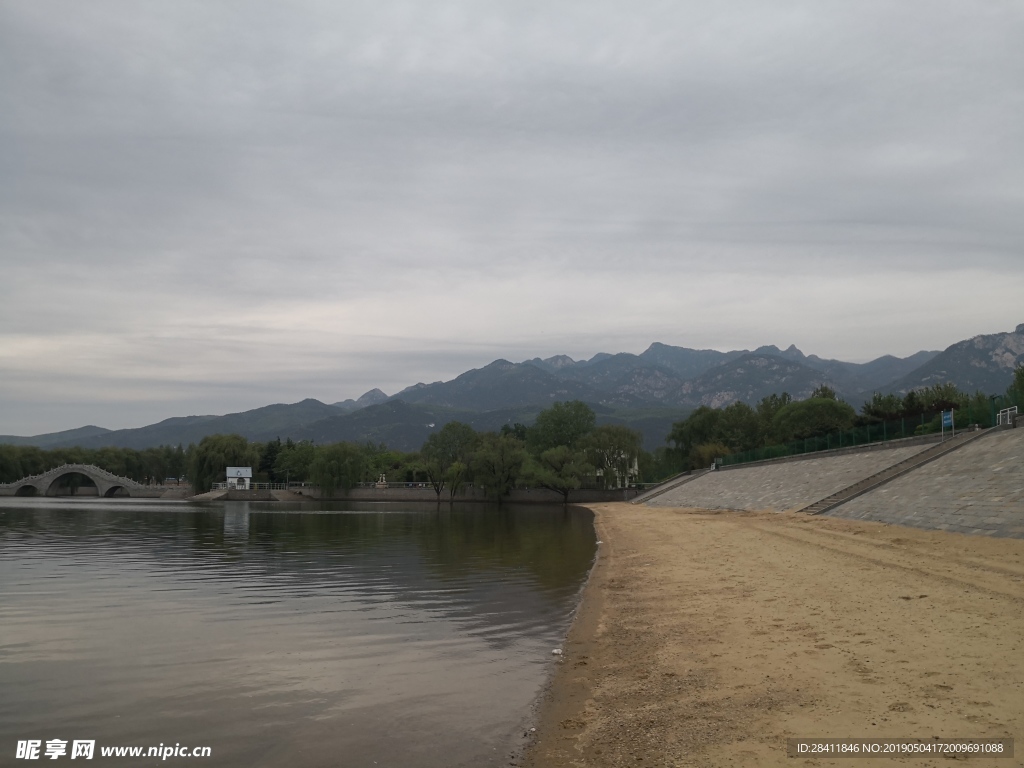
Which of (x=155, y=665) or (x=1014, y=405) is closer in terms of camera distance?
(x=155, y=665)

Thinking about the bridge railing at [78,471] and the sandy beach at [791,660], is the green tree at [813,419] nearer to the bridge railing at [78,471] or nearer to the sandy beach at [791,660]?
the sandy beach at [791,660]

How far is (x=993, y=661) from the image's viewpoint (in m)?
9.95

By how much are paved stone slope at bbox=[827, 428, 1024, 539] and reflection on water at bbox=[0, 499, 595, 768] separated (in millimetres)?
13315

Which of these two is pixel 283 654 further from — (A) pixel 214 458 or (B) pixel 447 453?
(A) pixel 214 458

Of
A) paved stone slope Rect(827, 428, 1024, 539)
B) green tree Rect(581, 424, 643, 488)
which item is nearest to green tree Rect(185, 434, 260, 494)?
green tree Rect(581, 424, 643, 488)

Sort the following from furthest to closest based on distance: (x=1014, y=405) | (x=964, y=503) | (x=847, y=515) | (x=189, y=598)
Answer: (x=1014, y=405)
(x=847, y=515)
(x=964, y=503)
(x=189, y=598)

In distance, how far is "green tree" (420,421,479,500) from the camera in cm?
12331

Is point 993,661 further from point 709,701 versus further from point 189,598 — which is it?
point 189,598

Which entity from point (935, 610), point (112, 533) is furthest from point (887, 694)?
point (112, 533)

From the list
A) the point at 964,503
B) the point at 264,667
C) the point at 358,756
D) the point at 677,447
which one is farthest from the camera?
the point at 677,447

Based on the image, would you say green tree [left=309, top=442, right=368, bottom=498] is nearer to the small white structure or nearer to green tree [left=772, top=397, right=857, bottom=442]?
the small white structure

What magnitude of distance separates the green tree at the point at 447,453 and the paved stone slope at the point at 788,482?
49090 millimetres

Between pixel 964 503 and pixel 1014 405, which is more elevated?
pixel 1014 405

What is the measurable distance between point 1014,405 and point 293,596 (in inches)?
1580
